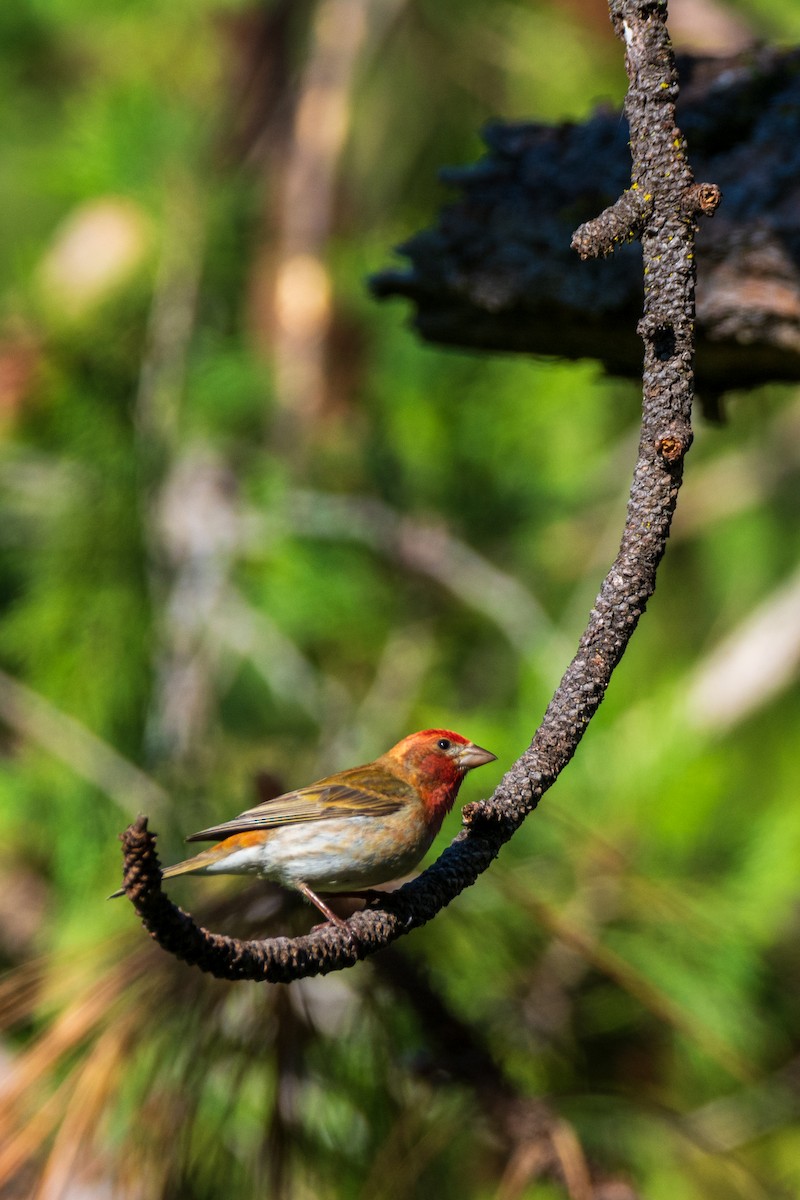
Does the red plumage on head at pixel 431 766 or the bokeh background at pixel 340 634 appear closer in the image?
the red plumage on head at pixel 431 766

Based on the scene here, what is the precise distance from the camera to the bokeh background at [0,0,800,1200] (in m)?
2.11

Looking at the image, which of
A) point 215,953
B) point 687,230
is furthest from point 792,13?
point 215,953

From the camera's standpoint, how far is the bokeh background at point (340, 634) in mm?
2109

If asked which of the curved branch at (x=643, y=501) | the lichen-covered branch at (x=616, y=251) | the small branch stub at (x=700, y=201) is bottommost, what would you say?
the curved branch at (x=643, y=501)

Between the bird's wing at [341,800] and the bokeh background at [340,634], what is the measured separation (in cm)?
16

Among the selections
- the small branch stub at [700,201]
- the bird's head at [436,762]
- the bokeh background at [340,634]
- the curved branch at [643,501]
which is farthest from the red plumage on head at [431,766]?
the small branch stub at [700,201]

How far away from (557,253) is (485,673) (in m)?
3.05

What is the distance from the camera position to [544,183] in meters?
2.20

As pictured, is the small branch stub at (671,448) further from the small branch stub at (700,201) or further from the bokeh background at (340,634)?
the bokeh background at (340,634)

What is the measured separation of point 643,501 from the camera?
4.02 feet

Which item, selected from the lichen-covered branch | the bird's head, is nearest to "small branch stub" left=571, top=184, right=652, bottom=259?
the lichen-covered branch

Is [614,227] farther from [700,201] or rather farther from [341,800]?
[341,800]

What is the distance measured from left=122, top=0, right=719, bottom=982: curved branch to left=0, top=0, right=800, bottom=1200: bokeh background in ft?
2.51

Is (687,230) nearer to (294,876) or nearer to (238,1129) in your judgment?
(294,876)
